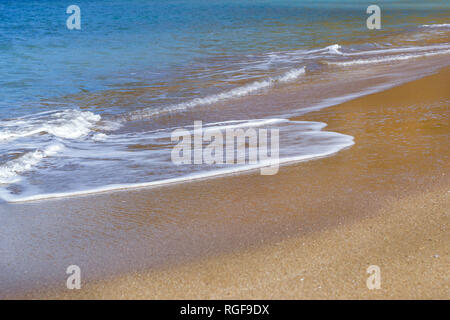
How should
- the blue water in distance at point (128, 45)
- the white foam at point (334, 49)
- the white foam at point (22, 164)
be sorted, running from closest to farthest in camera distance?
1. the white foam at point (22, 164)
2. the blue water in distance at point (128, 45)
3. the white foam at point (334, 49)

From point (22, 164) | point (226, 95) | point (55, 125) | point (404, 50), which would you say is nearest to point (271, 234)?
point (22, 164)

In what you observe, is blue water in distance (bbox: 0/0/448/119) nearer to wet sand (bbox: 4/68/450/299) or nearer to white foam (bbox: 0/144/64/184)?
white foam (bbox: 0/144/64/184)

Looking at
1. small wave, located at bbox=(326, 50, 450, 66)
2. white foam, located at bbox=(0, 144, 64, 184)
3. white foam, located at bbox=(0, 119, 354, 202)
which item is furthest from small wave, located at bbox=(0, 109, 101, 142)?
small wave, located at bbox=(326, 50, 450, 66)

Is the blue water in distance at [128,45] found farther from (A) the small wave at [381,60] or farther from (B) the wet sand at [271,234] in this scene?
(B) the wet sand at [271,234]

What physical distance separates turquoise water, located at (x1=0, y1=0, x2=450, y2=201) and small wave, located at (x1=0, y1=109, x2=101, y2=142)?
20mm

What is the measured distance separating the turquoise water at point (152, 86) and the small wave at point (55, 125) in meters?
0.02

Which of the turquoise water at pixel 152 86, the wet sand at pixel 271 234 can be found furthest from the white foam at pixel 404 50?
the wet sand at pixel 271 234

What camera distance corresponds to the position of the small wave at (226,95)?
8.03 metres

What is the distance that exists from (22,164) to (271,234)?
→ 3.07 metres

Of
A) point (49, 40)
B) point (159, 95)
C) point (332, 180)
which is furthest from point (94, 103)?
point (49, 40)

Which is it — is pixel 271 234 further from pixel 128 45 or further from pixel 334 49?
pixel 128 45

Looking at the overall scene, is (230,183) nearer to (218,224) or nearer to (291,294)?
(218,224)

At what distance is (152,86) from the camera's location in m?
10.4

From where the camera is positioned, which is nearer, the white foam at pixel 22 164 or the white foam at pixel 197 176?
the white foam at pixel 197 176
